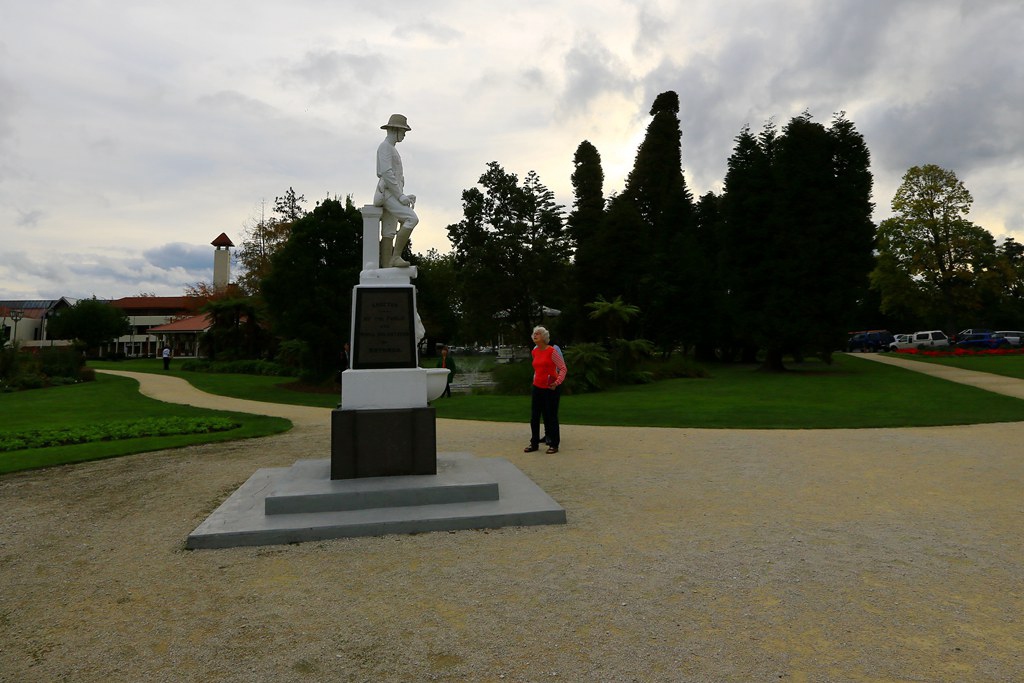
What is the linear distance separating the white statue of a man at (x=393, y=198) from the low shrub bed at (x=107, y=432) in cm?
690

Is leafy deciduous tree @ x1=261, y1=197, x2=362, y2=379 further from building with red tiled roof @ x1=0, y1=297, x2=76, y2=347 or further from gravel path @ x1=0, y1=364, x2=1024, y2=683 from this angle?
building with red tiled roof @ x1=0, y1=297, x2=76, y2=347

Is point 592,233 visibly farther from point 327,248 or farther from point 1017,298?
point 1017,298

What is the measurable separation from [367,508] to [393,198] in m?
3.91

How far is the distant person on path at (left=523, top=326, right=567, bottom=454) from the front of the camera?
348 inches

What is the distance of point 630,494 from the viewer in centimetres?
638

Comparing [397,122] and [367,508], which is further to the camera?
[397,122]

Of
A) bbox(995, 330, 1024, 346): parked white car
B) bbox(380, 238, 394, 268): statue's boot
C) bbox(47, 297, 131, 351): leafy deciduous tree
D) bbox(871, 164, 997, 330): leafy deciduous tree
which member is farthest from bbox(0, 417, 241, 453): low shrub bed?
bbox(47, 297, 131, 351): leafy deciduous tree

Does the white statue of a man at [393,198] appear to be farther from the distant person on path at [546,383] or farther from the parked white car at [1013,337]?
the parked white car at [1013,337]

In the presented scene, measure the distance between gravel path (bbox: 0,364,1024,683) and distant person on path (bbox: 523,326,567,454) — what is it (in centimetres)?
210

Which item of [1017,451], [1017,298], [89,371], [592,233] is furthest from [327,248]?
[1017,298]

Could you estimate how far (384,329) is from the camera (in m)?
6.92

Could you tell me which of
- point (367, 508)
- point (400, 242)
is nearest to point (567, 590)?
point (367, 508)

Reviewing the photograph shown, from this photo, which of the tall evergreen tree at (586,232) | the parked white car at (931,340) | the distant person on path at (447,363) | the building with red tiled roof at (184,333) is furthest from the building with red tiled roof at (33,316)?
the parked white car at (931,340)

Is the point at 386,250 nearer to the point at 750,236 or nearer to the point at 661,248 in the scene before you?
the point at 750,236
